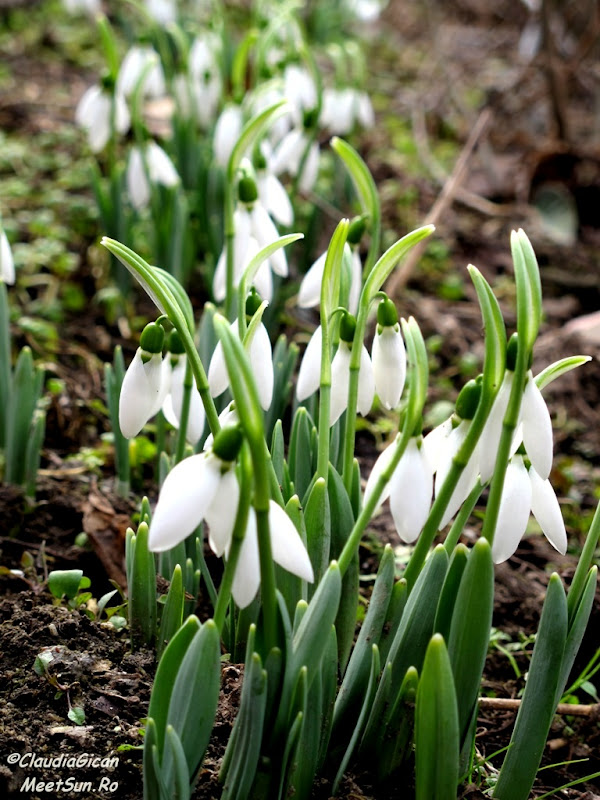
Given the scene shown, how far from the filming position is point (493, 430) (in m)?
1.20

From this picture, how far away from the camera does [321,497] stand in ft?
4.43

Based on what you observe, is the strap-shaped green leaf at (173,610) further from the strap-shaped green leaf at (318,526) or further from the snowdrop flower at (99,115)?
the snowdrop flower at (99,115)

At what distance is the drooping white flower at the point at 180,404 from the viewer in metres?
1.54

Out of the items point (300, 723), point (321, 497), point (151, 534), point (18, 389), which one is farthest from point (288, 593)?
point (18, 389)

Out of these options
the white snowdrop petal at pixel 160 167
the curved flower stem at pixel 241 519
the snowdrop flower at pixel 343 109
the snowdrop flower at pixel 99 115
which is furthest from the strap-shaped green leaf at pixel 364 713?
the snowdrop flower at pixel 343 109

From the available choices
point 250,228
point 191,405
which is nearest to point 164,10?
point 250,228

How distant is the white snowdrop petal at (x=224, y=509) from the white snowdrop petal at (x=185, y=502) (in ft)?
0.04

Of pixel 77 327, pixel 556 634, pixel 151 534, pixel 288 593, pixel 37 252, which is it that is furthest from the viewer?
pixel 37 252

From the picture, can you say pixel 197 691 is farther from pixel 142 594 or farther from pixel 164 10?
pixel 164 10

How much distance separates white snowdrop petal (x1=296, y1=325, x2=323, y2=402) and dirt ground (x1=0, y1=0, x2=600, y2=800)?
460 mm

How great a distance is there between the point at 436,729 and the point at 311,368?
572 millimetres

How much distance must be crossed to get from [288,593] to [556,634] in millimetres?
388

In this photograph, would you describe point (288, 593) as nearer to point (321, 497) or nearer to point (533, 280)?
Answer: point (321, 497)

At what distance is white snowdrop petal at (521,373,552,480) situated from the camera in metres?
1.17
